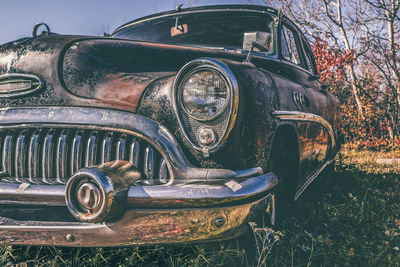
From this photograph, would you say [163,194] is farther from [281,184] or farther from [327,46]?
[327,46]

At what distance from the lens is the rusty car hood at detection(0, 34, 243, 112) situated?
1.69 meters

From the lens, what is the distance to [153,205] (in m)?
1.40

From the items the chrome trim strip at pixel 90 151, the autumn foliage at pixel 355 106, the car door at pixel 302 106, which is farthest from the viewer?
the autumn foliage at pixel 355 106

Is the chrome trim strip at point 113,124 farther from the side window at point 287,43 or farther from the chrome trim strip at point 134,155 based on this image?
the side window at point 287,43

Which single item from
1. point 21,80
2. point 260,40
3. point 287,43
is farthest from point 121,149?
point 287,43

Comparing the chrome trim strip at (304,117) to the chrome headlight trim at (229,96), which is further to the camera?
the chrome trim strip at (304,117)

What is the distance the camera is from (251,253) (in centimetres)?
173

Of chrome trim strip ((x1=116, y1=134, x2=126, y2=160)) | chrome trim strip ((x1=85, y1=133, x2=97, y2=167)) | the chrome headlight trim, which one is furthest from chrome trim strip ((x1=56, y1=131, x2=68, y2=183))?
the chrome headlight trim

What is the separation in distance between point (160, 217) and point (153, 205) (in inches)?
2.1

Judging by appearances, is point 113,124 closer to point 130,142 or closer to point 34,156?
point 130,142

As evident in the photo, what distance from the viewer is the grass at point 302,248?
1.74 meters

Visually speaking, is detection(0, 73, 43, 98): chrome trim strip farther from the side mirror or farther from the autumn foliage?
the autumn foliage

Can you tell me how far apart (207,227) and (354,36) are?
9730mm

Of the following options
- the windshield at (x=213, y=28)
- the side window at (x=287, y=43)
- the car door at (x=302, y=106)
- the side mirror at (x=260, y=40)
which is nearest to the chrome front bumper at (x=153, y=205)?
the car door at (x=302, y=106)
